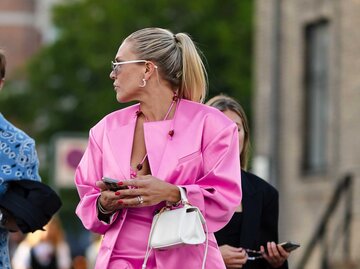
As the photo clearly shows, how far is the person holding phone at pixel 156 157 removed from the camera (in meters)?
6.46

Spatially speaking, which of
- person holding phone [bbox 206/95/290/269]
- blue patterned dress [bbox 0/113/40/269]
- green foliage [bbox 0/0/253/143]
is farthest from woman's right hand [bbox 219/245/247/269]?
green foliage [bbox 0/0/253/143]

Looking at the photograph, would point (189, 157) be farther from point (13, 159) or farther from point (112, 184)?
point (13, 159)

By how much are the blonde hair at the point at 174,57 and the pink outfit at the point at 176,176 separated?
0.16m

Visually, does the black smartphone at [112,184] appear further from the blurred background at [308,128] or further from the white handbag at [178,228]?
the blurred background at [308,128]

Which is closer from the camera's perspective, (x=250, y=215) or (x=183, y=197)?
(x=183, y=197)

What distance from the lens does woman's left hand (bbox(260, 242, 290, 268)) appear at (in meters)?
7.91

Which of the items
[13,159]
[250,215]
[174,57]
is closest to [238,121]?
[250,215]

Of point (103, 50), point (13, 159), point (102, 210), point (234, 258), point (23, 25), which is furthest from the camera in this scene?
point (23, 25)

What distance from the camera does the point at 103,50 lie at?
48.3 m

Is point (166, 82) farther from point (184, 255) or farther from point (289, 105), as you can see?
point (289, 105)

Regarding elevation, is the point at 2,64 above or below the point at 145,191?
above

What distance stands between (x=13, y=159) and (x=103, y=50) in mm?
40878

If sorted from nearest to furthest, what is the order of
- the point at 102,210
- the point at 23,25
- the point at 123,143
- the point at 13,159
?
the point at 102,210 → the point at 123,143 → the point at 13,159 → the point at 23,25

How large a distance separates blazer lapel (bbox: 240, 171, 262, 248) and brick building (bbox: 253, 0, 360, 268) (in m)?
13.2
